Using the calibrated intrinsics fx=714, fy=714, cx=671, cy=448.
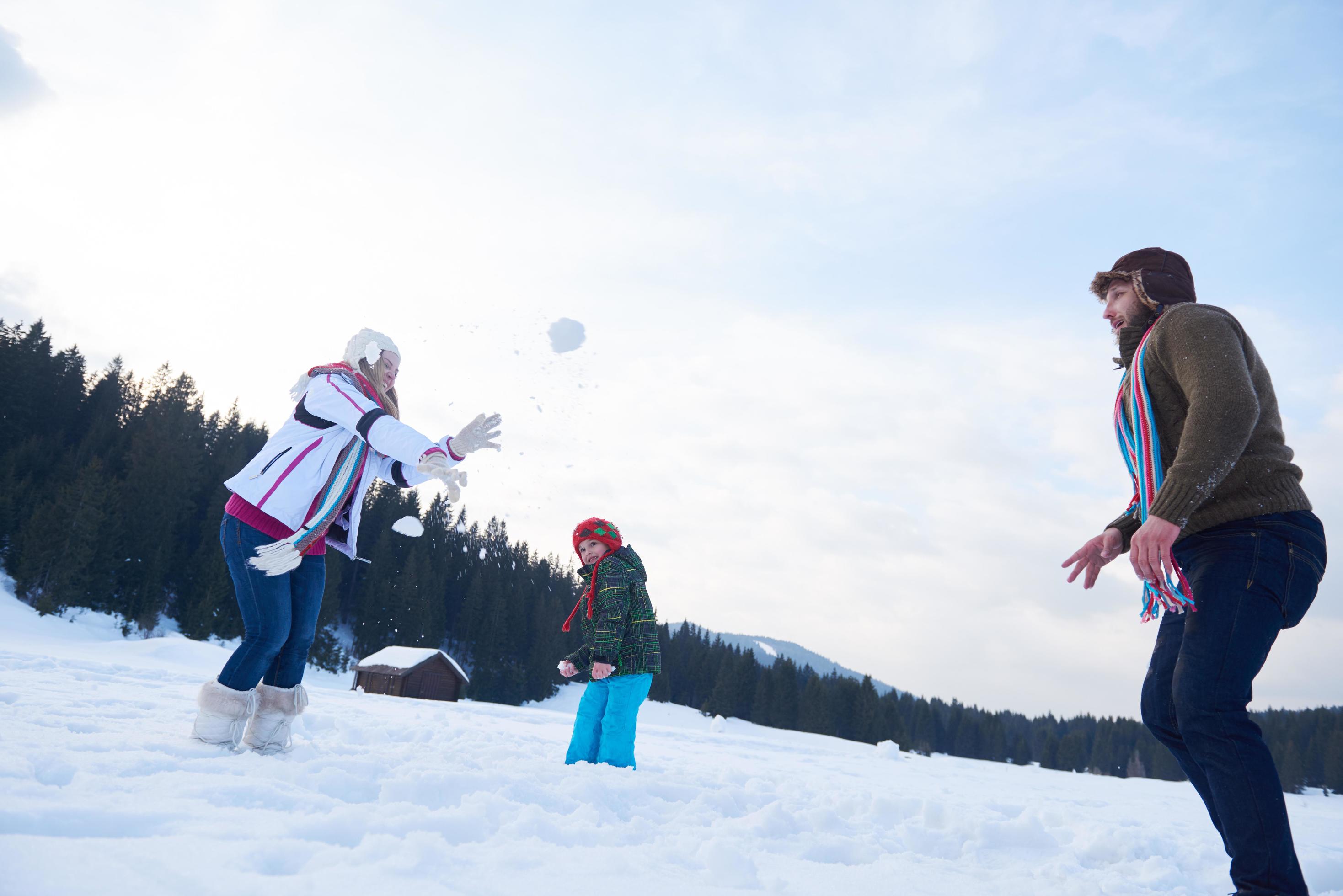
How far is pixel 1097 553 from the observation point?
2900mm

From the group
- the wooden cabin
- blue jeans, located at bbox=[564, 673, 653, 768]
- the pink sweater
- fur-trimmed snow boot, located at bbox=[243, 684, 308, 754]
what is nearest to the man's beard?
blue jeans, located at bbox=[564, 673, 653, 768]

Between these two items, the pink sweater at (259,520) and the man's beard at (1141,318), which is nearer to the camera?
the man's beard at (1141,318)

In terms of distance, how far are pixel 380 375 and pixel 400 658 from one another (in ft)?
116

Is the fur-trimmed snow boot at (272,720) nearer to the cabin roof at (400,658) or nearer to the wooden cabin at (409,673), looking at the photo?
the wooden cabin at (409,673)

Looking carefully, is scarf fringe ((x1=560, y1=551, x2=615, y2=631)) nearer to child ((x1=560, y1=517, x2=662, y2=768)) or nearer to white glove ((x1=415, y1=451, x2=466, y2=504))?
child ((x1=560, y1=517, x2=662, y2=768))

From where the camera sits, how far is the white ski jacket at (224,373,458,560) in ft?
12.0

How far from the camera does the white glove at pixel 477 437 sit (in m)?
3.88

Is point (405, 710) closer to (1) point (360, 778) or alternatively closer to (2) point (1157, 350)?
(1) point (360, 778)

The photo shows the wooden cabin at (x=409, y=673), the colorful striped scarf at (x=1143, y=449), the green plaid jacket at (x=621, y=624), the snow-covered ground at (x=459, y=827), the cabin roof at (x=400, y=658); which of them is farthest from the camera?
the cabin roof at (x=400, y=658)

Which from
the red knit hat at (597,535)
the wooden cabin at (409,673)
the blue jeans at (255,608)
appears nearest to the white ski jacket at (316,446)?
the blue jeans at (255,608)

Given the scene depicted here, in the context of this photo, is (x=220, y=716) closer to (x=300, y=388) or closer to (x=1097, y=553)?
(x=300, y=388)

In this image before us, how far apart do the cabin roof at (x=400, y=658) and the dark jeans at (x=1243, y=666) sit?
36945mm

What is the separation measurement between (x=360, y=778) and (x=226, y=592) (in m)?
44.3

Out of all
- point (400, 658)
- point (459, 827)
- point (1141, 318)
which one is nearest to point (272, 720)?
point (459, 827)
